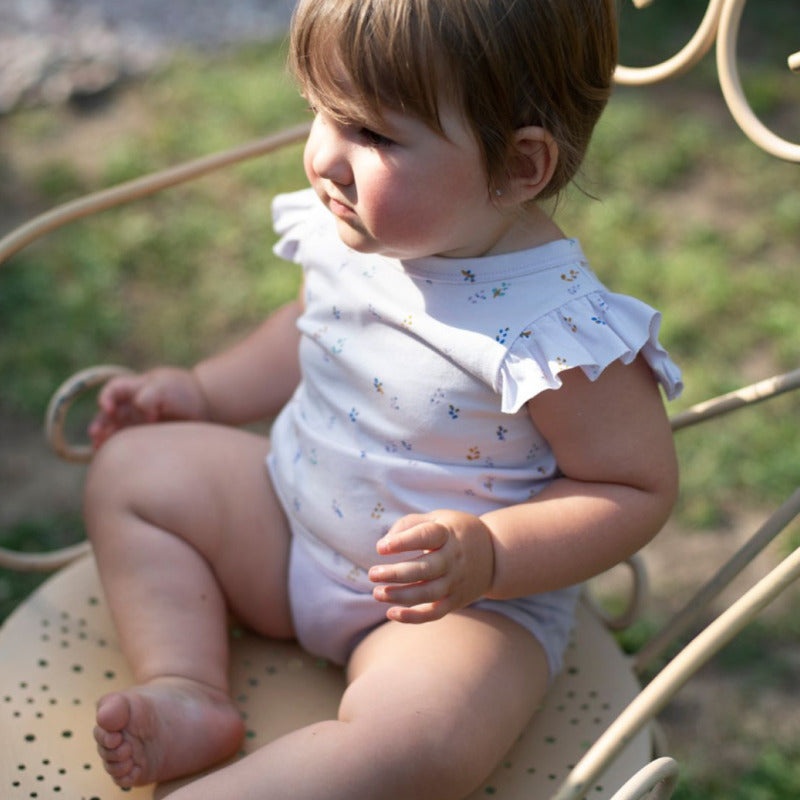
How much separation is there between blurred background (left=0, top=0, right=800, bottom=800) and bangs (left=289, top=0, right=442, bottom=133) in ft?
3.00

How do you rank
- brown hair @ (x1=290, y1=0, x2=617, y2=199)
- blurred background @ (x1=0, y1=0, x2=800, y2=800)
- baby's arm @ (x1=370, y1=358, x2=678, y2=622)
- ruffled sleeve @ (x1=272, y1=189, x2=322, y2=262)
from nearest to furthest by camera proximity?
brown hair @ (x1=290, y1=0, x2=617, y2=199)
baby's arm @ (x1=370, y1=358, x2=678, y2=622)
ruffled sleeve @ (x1=272, y1=189, x2=322, y2=262)
blurred background @ (x1=0, y1=0, x2=800, y2=800)

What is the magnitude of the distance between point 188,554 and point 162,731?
0.22 m

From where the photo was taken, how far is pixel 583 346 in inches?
40.7

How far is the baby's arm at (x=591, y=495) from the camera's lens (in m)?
1.05

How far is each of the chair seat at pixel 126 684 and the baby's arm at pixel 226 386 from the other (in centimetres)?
20

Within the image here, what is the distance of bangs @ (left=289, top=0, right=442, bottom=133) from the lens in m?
0.93

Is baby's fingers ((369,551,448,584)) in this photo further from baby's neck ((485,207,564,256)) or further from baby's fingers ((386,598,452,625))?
baby's neck ((485,207,564,256))

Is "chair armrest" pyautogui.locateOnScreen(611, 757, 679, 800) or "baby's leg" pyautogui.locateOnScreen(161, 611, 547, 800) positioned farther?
"baby's leg" pyautogui.locateOnScreen(161, 611, 547, 800)

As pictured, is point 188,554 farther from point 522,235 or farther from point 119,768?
point 522,235

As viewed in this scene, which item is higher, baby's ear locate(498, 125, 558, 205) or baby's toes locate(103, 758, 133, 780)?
baby's ear locate(498, 125, 558, 205)

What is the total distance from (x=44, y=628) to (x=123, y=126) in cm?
197

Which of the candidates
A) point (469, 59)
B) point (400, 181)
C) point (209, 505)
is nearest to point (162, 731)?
point (209, 505)

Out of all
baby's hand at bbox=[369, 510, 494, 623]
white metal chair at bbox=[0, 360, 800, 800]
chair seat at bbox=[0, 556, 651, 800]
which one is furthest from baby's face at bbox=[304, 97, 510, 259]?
chair seat at bbox=[0, 556, 651, 800]

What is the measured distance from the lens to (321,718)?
3.81 ft
